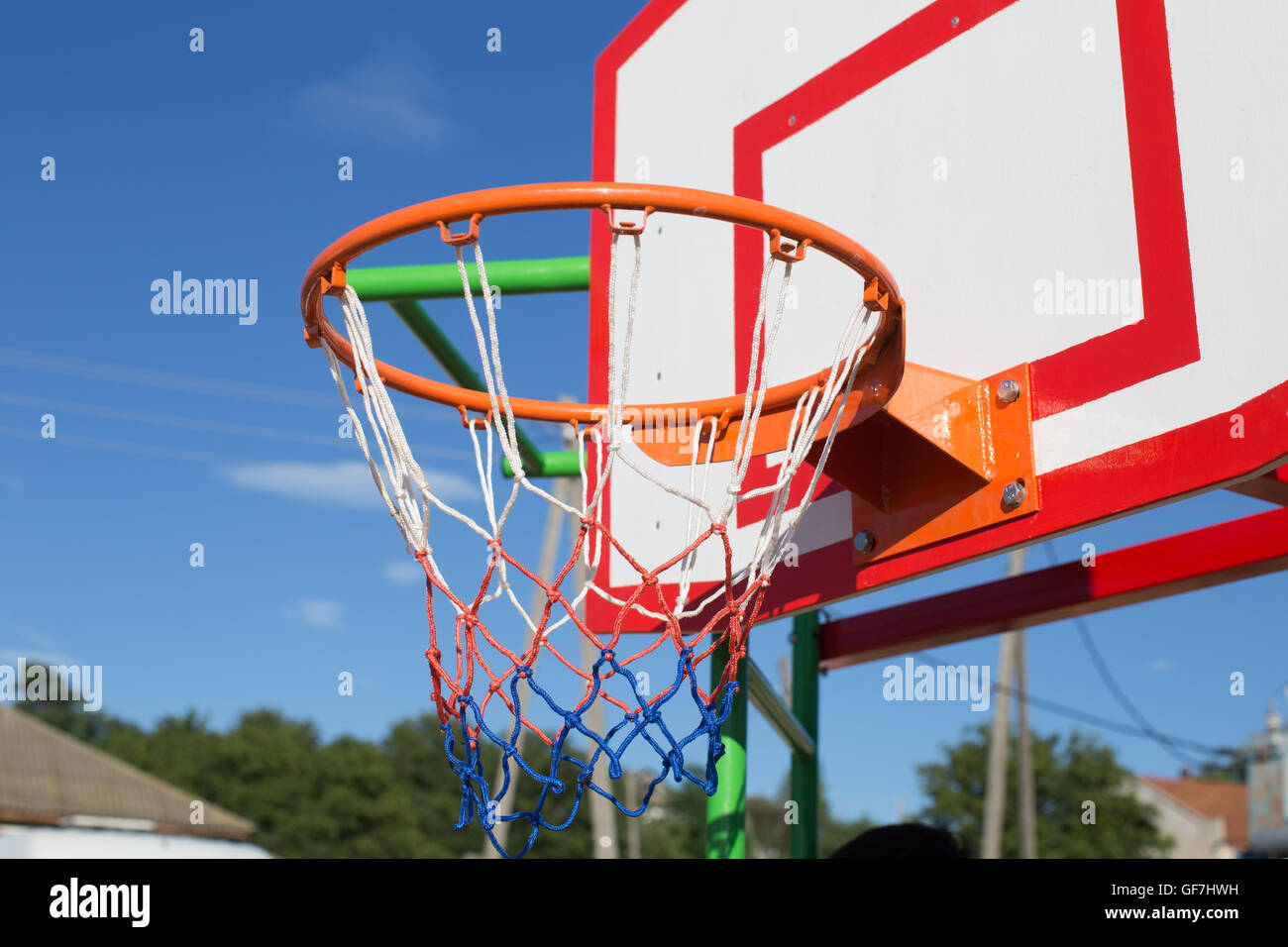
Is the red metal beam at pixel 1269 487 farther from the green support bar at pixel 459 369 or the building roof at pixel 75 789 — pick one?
the building roof at pixel 75 789

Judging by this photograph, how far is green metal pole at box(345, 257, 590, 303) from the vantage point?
2.77 meters

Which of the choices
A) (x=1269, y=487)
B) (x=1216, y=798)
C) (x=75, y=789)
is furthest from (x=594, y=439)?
(x=1216, y=798)

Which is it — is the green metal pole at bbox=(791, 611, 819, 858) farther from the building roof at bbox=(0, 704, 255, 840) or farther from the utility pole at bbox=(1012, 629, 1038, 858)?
the building roof at bbox=(0, 704, 255, 840)

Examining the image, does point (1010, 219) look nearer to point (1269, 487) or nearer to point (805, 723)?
point (1269, 487)

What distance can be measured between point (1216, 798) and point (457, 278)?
40205mm

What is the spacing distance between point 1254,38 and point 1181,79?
13 cm

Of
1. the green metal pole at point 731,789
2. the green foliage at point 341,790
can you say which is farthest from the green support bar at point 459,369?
the green foliage at point 341,790

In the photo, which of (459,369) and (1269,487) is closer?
(1269,487)

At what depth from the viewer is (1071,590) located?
279 centimetres

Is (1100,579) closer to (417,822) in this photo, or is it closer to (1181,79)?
(1181,79)

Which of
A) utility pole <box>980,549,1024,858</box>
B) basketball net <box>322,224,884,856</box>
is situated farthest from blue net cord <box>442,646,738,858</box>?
utility pole <box>980,549,1024,858</box>

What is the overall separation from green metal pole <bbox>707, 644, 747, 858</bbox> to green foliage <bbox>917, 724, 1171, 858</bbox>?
26752 mm
